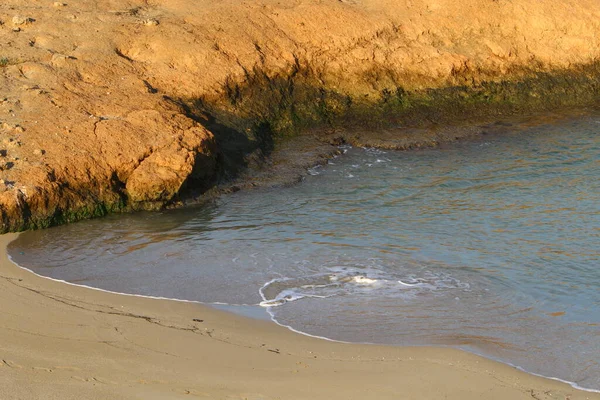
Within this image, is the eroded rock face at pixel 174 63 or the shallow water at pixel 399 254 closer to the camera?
the shallow water at pixel 399 254

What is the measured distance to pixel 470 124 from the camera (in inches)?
497

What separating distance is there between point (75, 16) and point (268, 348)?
7519 mm

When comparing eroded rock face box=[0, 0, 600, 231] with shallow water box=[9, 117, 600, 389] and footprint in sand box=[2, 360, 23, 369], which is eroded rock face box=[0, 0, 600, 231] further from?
footprint in sand box=[2, 360, 23, 369]

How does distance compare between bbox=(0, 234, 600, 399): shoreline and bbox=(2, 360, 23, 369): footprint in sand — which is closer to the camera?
bbox=(0, 234, 600, 399): shoreline

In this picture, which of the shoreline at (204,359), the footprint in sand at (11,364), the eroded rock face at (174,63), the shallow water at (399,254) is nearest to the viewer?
the shoreline at (204,359)

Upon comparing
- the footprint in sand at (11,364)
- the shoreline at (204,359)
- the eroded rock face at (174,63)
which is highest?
the eroded rock face at (174,63)

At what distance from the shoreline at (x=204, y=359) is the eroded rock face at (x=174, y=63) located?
2.78 meters

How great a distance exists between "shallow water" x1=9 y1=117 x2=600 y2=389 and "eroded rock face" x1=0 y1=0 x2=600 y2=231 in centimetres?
52

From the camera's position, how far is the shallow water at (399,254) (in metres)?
6.45

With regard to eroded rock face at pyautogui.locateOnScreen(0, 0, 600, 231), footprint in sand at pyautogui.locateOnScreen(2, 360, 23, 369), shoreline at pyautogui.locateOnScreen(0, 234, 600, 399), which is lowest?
shoreline at pyautogui.locateOnScreen(0, 234, 600, 399)

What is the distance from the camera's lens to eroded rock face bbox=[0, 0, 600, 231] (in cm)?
938

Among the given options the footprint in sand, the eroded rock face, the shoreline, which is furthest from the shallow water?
the footprint in sand

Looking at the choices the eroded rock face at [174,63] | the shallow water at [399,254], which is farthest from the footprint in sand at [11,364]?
the eroded rock face at [174,63]

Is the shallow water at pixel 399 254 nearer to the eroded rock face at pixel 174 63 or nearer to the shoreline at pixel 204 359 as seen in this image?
the shoreline at pixel 204 359
